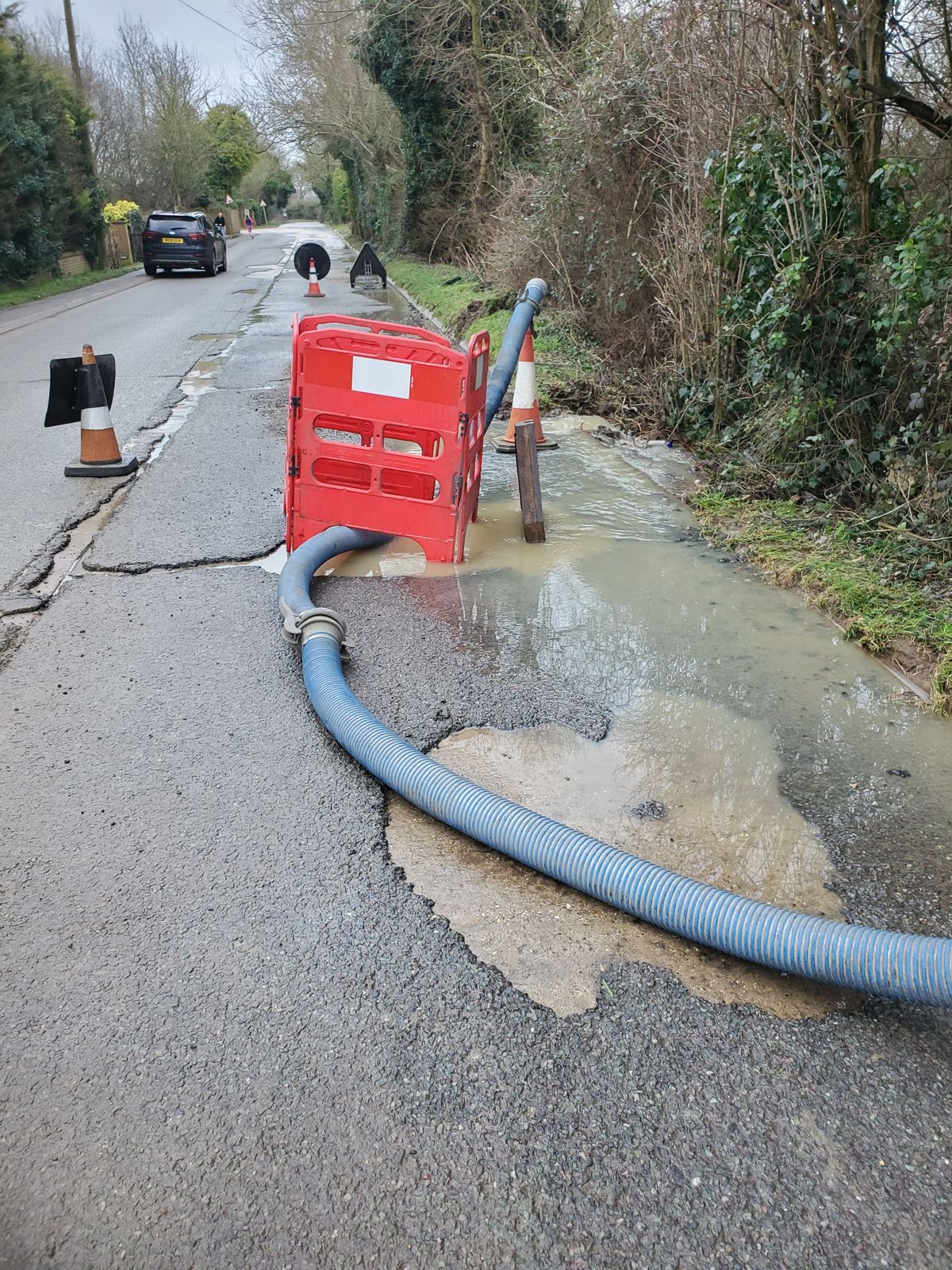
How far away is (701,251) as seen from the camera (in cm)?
688

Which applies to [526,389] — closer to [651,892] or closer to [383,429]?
[383,429]

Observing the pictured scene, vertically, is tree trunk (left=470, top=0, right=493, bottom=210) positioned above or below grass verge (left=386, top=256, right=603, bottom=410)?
above

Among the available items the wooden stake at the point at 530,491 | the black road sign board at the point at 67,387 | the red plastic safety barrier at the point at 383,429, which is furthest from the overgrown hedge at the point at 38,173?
the wooden stake at the point at 530,491

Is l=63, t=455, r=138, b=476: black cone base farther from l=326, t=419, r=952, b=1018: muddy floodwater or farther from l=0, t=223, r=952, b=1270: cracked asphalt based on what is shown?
l=0, t=223, r=952, b=1270: cracked asphalt

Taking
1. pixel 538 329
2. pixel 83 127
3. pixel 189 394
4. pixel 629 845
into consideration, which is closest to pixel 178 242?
pixel 83 127

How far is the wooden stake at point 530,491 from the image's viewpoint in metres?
5.43

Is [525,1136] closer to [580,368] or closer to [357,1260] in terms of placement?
[357,1260]

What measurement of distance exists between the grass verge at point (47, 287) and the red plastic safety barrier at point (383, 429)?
62.0ft

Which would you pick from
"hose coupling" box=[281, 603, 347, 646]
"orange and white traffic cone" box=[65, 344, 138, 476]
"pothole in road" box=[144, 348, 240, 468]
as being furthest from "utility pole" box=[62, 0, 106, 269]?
"hose coupling" box=[281, 603, 347, 646]

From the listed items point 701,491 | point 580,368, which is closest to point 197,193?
point 580,368

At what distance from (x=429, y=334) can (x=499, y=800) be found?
3148mm

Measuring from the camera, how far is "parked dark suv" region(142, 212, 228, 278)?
27.1 meters

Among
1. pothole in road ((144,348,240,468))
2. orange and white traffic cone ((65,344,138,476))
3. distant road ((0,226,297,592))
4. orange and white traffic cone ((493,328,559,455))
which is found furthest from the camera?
pothole in road ((144,348,240,468))

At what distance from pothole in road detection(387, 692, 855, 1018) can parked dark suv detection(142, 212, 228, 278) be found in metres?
27.6
